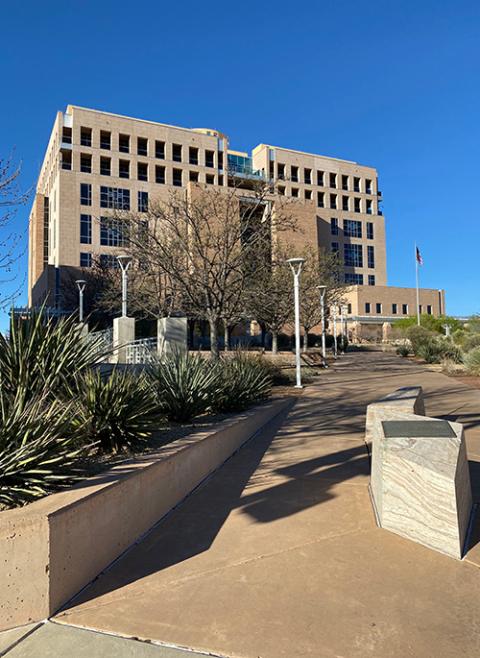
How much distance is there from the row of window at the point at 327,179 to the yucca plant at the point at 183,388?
7253 centimetres

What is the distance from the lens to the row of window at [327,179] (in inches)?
3110

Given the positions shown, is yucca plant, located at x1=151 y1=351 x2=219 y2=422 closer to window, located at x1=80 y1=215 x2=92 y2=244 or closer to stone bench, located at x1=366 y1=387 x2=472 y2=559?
stone bench, located at x1=366 y1=387 x2=472 y2=559

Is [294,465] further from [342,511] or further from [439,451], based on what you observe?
[439,451]

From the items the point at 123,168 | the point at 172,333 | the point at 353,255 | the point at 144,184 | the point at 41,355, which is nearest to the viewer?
the point at 41,355

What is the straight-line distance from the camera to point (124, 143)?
215 feet

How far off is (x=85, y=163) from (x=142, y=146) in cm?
813

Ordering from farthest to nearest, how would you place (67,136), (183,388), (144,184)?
(144,184) < (67,136) < (183,388)

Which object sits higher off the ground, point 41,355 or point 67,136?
point 67,136

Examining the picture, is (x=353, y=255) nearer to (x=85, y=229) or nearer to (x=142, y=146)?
(x=142, y=146)

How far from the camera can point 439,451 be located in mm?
4102

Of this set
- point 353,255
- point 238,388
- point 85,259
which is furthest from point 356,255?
point 238,388

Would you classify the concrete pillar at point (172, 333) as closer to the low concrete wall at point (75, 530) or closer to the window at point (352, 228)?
the low concrete wall at point (75, 530)

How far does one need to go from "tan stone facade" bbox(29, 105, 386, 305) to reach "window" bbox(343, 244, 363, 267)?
167 millimetres

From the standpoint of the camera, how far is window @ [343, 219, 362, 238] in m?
84.0
